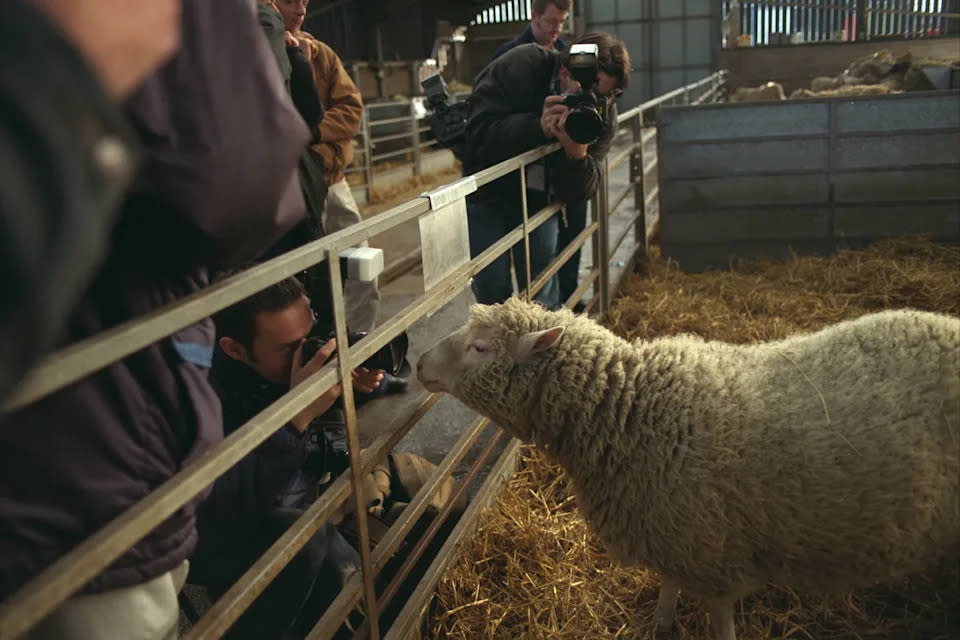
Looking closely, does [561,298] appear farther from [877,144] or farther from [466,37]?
[466,37]

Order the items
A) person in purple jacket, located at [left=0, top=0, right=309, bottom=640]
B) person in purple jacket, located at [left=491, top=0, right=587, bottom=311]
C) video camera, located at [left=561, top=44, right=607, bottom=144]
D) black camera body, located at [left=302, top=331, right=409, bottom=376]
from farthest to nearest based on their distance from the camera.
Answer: person in purple jacket, located at [left=491, top=0, right=587, bottom=311] → video camera, located at [left=561, top=44, right=607, bottom=144] → black camera body, located at [left=302, top=331, right=409, bottom=376] → person in purple jacket, located at [left=0, top=0, right=309, bottom=640]

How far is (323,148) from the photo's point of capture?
3.65 meters

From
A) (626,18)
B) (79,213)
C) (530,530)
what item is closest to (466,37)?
(626,18)

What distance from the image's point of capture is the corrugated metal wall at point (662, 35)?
57.1 ft

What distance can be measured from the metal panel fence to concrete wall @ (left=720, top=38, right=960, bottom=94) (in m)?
3.23

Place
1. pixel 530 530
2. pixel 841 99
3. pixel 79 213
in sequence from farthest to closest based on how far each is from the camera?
1. pixel 841 99
2. pixel 530 530
3. pixel 79 213

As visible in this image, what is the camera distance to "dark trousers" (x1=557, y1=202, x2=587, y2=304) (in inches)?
157

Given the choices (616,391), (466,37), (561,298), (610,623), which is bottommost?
(610,623)

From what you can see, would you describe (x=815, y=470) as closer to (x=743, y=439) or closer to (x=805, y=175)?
(x=743, y=439)

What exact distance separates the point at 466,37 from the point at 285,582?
18.3 meters

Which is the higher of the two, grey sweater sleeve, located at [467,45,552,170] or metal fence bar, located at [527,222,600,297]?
grey sweater sleeve, located at [467,45,552,170]

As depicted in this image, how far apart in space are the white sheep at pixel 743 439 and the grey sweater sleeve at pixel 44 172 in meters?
1.64

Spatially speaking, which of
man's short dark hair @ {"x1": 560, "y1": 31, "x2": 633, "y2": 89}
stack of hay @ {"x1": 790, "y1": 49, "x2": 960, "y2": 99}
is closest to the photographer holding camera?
man's short dark hair @ {"x1": 560, "y1": 31, "x2": 633, "y2": 89}

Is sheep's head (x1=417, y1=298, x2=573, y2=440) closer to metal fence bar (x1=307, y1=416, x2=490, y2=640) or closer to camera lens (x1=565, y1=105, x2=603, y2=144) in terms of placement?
metal fence bar (x1=307, y1=416, x2=490, y2=640)
